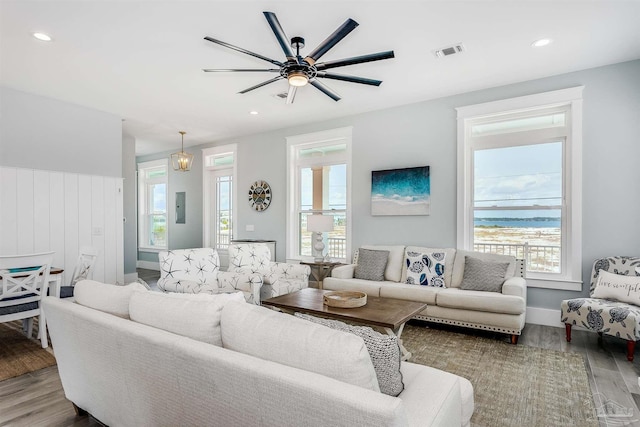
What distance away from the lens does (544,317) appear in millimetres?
4043

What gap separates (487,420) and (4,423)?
2.94 metres

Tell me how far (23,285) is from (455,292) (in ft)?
13.8

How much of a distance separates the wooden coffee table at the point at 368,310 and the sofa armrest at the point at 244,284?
50 centimetres

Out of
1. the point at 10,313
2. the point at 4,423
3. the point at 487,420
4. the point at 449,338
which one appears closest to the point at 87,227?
the point at 10,313

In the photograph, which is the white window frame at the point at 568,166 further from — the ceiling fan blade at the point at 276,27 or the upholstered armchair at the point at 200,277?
the upholstered armchair at the point at 200,277

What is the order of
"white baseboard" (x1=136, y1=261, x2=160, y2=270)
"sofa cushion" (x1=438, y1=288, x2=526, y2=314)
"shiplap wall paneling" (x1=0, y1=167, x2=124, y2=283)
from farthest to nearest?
1. "white baseboard" (x1=136, y1=261, x2=160, y2=270)
2. "shiplap wall paneling" (x1=0, y1=167, x2=124, y2=283)
3. "sofa cushion" (x1=438, y1=288, x2=526, y2=314)

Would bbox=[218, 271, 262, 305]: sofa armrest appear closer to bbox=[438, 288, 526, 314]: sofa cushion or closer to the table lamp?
the table lamp

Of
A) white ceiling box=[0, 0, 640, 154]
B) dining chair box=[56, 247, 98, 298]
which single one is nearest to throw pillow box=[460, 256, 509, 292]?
white ceiling box=[0, 0, 640, 154]

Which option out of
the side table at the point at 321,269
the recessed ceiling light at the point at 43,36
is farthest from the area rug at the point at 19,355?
the side table at the point at 321,269

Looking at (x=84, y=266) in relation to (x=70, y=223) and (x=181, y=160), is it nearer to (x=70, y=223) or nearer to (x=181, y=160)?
(x=70, y=223)

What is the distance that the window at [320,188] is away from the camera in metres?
5.63

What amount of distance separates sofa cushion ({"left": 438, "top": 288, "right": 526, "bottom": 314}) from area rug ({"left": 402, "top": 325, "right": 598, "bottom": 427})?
1.09 feet

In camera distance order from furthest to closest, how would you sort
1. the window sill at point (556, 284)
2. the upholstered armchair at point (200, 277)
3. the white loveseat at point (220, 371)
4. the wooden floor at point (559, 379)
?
1. the window sill at point (556, 284)
2. the upholstered armchair at point (200, 277)
3. the wooden floor at point (559, 379)
4. the white loveseat at point (220, 371)

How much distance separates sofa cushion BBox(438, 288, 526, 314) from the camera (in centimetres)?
344
